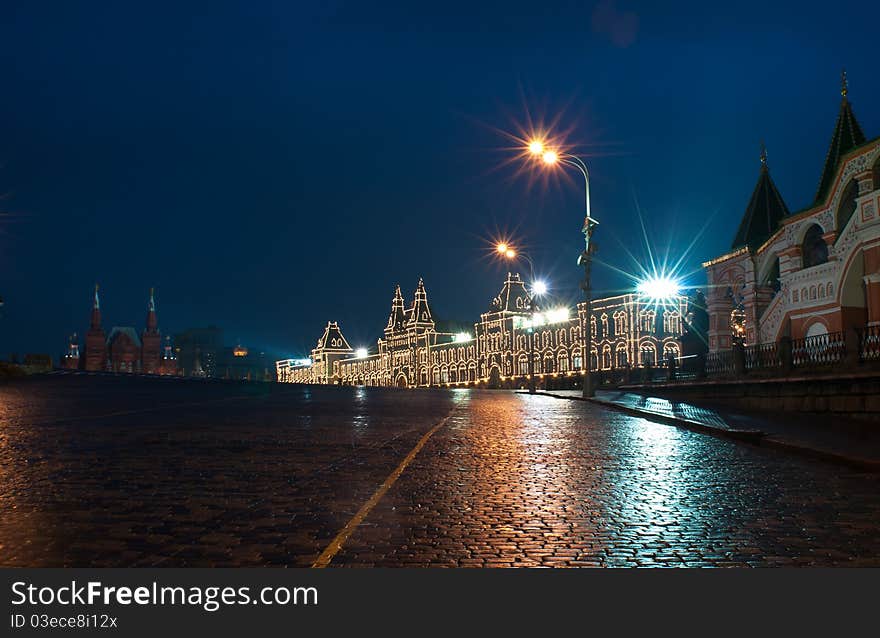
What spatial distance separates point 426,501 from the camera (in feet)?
24.6

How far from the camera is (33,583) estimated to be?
4.71 metres

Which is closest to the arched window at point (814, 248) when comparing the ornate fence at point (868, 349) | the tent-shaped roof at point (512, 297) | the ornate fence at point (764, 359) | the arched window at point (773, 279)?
the arched window at point (773, 279)

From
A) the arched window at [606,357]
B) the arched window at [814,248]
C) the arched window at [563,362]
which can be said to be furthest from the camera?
the arched window at [563,362]

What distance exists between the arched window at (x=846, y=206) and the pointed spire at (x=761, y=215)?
836 centimetres

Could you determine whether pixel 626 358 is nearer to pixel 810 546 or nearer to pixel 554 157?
pixel 554 157

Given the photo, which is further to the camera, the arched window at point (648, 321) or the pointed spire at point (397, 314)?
the pointed spire at point (397, 314)

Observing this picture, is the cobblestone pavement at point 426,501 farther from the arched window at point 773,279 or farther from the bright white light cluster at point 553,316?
the bright white light cluster at point 553,316

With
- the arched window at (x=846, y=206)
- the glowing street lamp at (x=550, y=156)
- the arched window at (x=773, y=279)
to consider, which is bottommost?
the arched window at (x=773, y=279)

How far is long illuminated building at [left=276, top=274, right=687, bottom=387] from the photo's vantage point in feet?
284

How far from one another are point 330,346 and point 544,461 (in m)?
170

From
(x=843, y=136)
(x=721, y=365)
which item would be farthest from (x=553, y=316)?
(x=721, y=365)

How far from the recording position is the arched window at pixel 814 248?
30078 millimetres

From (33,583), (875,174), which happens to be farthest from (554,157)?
(33,583)

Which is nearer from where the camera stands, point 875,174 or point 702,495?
point 702,495
